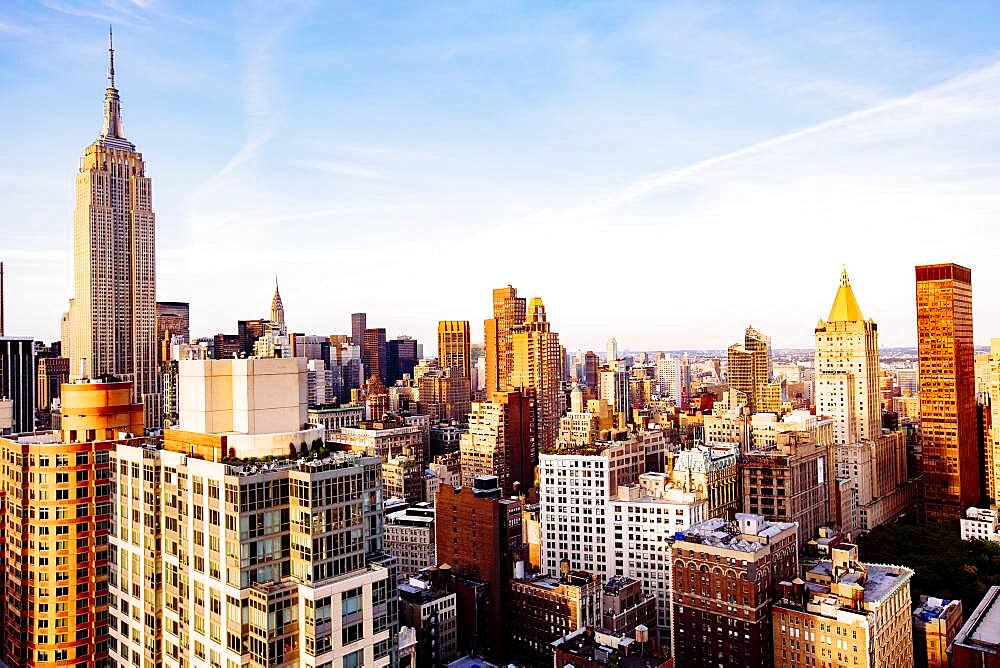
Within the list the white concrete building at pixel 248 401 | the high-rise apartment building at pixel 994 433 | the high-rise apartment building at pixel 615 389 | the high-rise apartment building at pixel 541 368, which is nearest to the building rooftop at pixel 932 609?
the high-rise apartment building at pixel 994 433

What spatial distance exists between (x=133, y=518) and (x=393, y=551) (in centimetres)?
4526

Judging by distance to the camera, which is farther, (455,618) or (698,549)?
(455,618)

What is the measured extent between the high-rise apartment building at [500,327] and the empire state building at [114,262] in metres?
62.8

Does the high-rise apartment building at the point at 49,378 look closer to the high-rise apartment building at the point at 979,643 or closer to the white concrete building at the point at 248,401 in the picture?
the white concrete building at the point at 248,401

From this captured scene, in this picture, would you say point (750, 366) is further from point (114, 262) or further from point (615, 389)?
point (114, 262)

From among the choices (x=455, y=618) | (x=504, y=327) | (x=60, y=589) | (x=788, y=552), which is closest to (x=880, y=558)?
(x=788, y=552)

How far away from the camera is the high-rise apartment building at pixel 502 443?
99250 millimetres

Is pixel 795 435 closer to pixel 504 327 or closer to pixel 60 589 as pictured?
pixel 60 589

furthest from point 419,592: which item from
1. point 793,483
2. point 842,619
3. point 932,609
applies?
point 793,483

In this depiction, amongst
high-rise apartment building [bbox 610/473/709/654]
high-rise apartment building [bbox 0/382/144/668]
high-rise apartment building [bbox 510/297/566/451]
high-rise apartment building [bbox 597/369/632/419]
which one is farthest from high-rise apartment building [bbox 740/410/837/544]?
high-rise apartment building [bbox 597/369/632/419]

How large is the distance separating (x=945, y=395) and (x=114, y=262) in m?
125

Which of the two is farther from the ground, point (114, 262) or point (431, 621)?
point (114, 262)

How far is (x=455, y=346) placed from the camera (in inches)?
6850

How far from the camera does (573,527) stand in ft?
205
